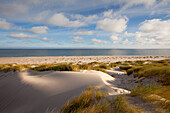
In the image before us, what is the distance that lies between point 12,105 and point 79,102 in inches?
96.7

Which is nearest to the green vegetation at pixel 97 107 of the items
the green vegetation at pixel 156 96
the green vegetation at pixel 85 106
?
the green vegetation at pixel 85 106

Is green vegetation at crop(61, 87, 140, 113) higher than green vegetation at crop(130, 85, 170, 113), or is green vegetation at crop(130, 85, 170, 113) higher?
green vegetation at crop(130, 85, 170, 113)

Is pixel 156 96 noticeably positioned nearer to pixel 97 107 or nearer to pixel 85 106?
pixel 97 107

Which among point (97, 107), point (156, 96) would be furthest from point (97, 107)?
point (156, 96)

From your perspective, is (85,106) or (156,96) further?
(156,96)

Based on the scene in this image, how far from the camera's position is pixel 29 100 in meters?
2.92

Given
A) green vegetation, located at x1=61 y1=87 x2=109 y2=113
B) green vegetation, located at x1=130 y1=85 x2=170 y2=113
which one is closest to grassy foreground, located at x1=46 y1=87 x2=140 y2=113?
green vegetation, located at x1=61 y1=87 x2=109 y2=113

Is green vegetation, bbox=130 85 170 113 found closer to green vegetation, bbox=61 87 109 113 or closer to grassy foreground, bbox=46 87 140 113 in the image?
grassy foreground, bbox=46 87 140 113

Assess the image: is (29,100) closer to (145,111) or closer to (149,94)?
(145,111)

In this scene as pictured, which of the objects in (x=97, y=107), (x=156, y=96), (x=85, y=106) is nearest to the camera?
(x=97, y=107)

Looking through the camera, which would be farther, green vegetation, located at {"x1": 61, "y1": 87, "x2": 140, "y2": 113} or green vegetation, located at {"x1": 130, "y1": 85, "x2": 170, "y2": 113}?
green vegetation, located at {"x1": 130, "y1": 85, "x2": 170, "y2": 113}

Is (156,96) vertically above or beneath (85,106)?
above

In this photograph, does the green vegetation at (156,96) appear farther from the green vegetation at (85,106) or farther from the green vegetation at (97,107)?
the green vegetation at (85,106)

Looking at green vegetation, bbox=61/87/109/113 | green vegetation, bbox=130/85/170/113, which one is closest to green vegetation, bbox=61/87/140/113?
green vegetation, bbox=61/87/109/113
